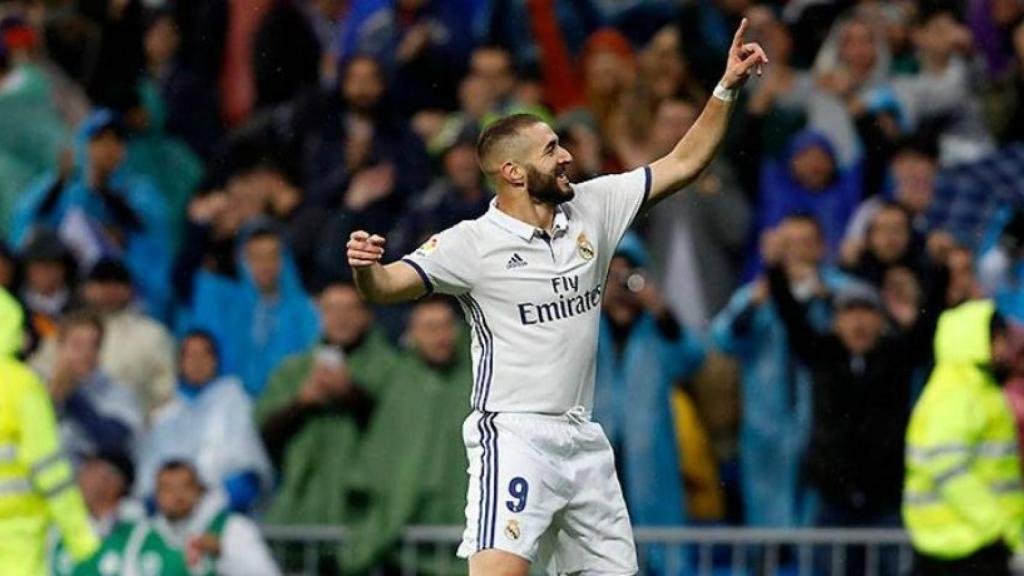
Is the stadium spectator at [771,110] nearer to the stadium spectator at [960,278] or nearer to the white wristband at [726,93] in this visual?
the stadium spectator at [960,278]

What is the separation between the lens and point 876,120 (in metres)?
18.1

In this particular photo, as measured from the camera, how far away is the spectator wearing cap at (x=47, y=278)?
1864 cm

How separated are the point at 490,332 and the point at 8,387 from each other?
12.4ft

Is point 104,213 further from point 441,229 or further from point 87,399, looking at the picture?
point 441,229

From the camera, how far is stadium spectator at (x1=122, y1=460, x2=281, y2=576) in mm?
16281

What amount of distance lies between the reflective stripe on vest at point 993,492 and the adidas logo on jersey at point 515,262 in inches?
150

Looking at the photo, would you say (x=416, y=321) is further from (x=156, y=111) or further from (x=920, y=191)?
(x=156, y=111)

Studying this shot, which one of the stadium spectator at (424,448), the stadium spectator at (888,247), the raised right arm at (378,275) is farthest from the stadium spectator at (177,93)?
the raised right arm at (378,275)

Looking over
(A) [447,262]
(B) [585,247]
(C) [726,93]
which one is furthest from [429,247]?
(C) [726,93]

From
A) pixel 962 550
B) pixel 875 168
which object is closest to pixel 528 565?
pixel 962 550

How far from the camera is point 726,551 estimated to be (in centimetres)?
1636

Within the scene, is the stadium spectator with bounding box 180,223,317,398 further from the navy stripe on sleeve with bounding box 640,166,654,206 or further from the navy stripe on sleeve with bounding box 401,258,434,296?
the navy stripe on sleeve with bounding box 401,258,434,296

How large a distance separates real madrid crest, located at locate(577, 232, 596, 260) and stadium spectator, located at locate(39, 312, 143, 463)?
222 inches

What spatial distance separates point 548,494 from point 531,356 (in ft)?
1.70
